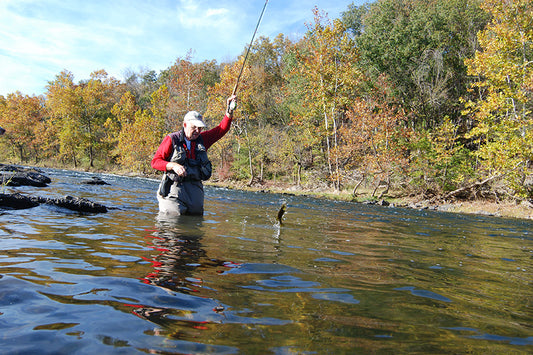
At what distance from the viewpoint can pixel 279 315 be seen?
2.24 meters

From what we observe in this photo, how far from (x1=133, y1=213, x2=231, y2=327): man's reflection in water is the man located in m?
0.67

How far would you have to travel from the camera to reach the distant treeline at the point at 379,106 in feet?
57.4

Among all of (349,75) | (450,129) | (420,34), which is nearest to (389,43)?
(420,34)

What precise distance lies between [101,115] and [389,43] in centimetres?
4289

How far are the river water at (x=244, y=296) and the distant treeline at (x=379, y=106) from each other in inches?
636

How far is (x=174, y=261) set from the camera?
3.54m

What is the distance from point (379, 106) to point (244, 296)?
20.7m

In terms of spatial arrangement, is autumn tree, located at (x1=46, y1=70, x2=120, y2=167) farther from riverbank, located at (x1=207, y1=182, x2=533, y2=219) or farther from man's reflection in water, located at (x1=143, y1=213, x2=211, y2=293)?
man's reflection in water, located at (x1=143, y1=213, x2=211, y2=293)

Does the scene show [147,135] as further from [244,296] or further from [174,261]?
[244,296]

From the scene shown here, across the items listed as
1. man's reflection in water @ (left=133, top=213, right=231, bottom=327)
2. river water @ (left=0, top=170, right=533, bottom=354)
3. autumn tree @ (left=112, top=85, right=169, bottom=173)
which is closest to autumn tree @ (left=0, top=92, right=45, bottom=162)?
autumn tree @ (left=112, top=85, right=169, bottom=173)

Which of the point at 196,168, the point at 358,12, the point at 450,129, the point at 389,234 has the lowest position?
the point at 389,234

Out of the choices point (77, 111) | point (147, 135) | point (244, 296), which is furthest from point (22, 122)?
point (244, 296)

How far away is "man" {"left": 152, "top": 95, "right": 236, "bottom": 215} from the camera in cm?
626

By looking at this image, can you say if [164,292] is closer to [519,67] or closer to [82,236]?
[82,236]
